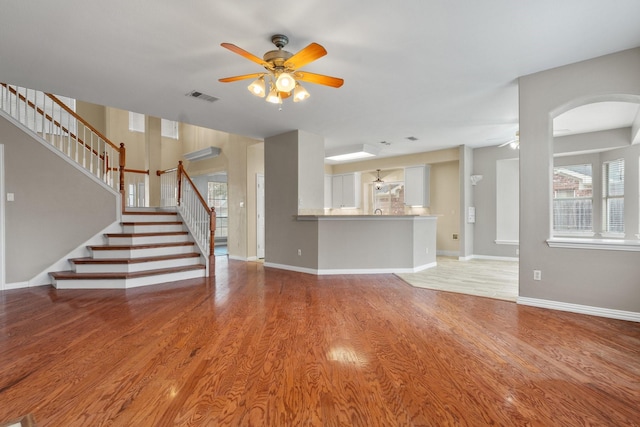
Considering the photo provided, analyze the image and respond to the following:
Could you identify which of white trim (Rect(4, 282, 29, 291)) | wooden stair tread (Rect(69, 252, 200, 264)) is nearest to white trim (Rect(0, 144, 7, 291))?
white trim (Rect(4, 282, 29, 291))

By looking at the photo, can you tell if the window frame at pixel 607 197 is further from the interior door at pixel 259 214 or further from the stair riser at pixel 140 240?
the stair riser at pixel 140 240

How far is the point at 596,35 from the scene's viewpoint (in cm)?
291

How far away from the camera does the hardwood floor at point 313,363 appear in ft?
5.56

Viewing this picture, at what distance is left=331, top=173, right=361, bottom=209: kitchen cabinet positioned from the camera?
9.58 metres

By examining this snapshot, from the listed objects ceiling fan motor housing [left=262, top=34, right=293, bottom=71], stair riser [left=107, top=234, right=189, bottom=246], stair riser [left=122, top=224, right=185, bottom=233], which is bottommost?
stair riser [left=107, top=234, right=189, bottom=246]

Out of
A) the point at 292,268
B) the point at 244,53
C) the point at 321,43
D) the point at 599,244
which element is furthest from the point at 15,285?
the point at 599,244

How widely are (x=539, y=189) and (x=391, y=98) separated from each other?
221 centimetres

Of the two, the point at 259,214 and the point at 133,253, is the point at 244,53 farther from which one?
the point at 259,214

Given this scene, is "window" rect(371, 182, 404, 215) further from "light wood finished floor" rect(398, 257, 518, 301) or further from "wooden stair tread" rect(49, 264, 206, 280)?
"wooden stair tread" rect(49, 264, 206, 280)

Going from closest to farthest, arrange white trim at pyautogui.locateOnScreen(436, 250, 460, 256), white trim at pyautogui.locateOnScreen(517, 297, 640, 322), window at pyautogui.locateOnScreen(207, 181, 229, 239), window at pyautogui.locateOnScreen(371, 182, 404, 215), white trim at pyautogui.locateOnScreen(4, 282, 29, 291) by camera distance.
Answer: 1. white trim at pyautogui.locateOnScreen(517, 297, 640, 322)
2. white trim at pyautogui.locateOnScreen(4, 282, 29, 291)
3. white trim at pyautogui.locateOnScreen(436, 250, 460, 256)
4. window at pyautogui.locateOnScreen(371, 182, 404, 215)
5. window at pyautogui.locateOnScreen(207, 181, 229, 239)

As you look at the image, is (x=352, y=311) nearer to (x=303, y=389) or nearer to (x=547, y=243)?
(x=303, y=389)

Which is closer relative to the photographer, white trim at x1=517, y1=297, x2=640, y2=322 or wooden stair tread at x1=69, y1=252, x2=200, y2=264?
white trim at x1=517, y1=297, x2=640, y2=322

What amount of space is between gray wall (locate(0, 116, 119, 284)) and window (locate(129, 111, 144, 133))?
4.53m

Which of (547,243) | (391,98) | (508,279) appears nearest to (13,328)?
(391,98)
